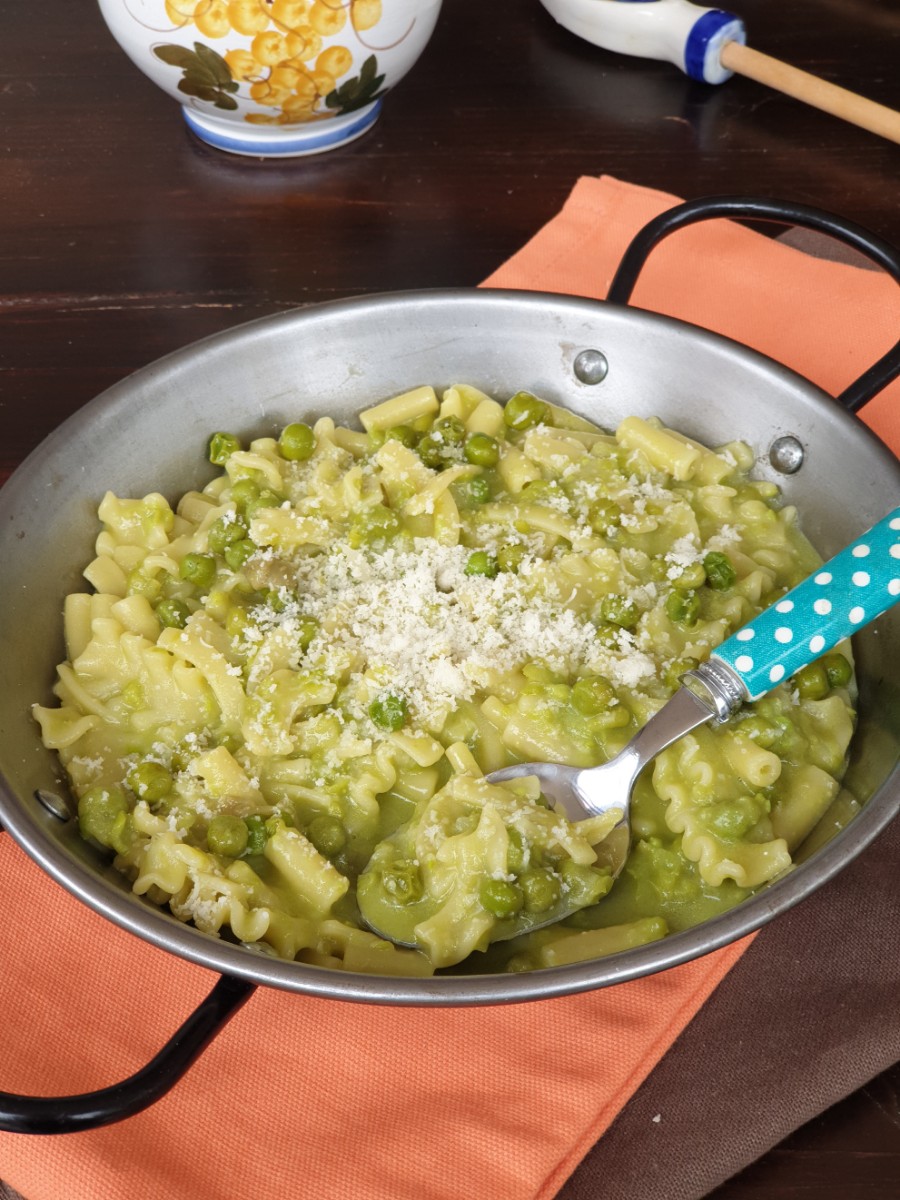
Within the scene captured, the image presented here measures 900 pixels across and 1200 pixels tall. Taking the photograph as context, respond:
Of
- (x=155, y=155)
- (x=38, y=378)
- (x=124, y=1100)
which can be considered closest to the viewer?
(x=124, y=1100)

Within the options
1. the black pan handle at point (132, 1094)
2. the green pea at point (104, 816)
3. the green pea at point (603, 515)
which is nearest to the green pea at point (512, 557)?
the green pea at point (603, 515)

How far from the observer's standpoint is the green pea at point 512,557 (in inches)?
134

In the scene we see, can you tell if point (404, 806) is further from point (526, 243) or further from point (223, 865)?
point (526, 243)

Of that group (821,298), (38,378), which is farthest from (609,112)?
(38,378)

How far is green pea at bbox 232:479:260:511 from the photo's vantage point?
3545 millimetres

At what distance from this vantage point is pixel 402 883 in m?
2.83

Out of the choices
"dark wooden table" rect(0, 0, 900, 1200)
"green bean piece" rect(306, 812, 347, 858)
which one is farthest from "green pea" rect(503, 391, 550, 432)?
"green bean piece" rect(306, 812, 347, 858)

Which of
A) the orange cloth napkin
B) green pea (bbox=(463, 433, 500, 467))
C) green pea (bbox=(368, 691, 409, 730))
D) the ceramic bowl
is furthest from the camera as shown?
the ceramic bowl

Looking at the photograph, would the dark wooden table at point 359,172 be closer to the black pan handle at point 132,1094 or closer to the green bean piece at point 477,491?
the green bean piece at point 477,491

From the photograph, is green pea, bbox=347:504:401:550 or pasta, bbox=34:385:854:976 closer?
pasta, bbox=34:385:854:976

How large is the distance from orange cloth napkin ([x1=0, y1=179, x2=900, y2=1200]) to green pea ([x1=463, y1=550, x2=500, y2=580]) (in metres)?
1.08

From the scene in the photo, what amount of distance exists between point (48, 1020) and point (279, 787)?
728 millimetres

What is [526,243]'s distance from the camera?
470cm

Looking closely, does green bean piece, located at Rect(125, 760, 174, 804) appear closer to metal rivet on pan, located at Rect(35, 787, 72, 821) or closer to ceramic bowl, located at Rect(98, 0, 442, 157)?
metal rivet on pan, located at Rect(35, 787, 72, 821)
